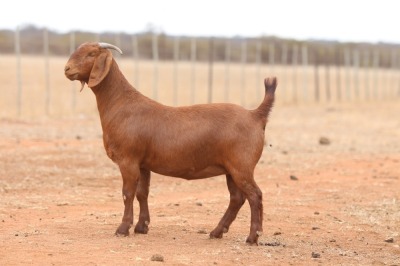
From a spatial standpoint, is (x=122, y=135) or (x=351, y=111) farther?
(x=351, y=111)

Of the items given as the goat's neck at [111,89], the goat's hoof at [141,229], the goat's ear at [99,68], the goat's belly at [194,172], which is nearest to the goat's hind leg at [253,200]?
the goat's belly at [194,172]

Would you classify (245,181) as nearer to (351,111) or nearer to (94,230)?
(94,230)

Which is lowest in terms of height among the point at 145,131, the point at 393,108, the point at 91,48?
the point at 393,108

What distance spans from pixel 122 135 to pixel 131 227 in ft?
4.03

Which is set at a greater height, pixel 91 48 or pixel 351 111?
pixel 91 48

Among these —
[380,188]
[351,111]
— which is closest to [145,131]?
[380,188]

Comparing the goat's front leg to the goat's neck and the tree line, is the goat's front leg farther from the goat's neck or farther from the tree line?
the tree line

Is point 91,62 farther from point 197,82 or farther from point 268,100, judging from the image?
point 197,82

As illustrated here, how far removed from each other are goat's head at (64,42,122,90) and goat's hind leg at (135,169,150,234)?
113 centimetres

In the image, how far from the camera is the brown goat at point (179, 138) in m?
9.02

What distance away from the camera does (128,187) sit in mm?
9219

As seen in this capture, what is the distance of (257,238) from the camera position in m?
9.03

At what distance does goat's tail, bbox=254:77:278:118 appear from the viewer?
9.19 metres

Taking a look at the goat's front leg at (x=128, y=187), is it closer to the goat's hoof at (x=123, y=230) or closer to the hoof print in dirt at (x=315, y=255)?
the goat's hoof at (x=123, y=230)
